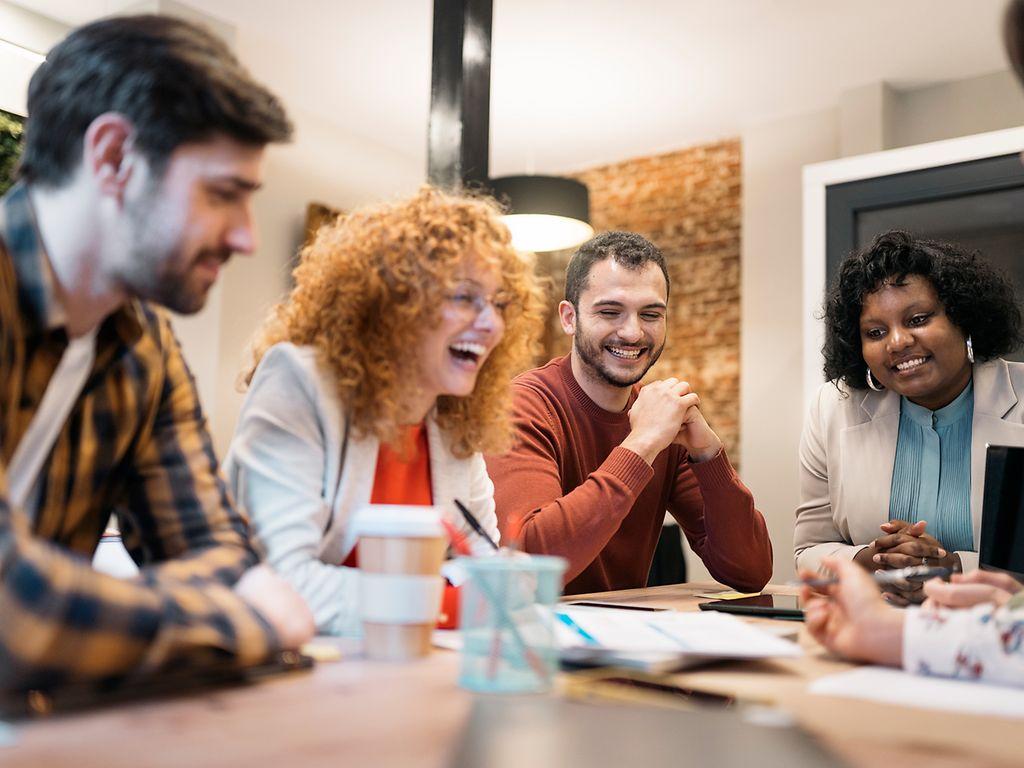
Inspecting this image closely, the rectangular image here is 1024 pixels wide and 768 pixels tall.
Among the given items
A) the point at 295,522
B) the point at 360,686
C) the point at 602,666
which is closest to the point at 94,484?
the point at 295,522

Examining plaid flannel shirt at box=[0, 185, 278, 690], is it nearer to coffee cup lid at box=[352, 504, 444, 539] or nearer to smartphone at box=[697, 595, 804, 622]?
coffee cup lid at box=[352, 504, 444, 539]

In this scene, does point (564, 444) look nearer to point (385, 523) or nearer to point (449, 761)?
point (385, 523)

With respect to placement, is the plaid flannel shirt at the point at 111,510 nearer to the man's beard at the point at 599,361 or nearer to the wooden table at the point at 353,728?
the wooden table at the point at 353,728

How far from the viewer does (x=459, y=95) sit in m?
2.58

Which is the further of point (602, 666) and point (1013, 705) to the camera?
point (602, 666)

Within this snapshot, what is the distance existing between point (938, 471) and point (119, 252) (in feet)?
6.39

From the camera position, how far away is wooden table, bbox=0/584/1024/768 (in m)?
0.65

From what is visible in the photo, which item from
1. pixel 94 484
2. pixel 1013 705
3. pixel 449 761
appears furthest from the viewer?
pixel 94 484

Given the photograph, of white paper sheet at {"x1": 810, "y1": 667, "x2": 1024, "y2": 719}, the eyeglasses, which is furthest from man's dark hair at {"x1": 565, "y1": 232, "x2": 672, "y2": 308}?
white paper sheet at {"x1": 810, "y1": 667, "x2": 1024, "y2": 719}

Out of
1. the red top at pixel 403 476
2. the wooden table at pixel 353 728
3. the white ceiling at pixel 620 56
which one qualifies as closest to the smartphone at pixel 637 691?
the wooden table at pixel 353 728

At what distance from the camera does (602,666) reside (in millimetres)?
960

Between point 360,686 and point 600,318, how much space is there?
152cm

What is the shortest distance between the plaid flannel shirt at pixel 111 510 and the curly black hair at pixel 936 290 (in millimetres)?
1796

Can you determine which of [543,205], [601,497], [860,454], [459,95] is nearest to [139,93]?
[601,497]
